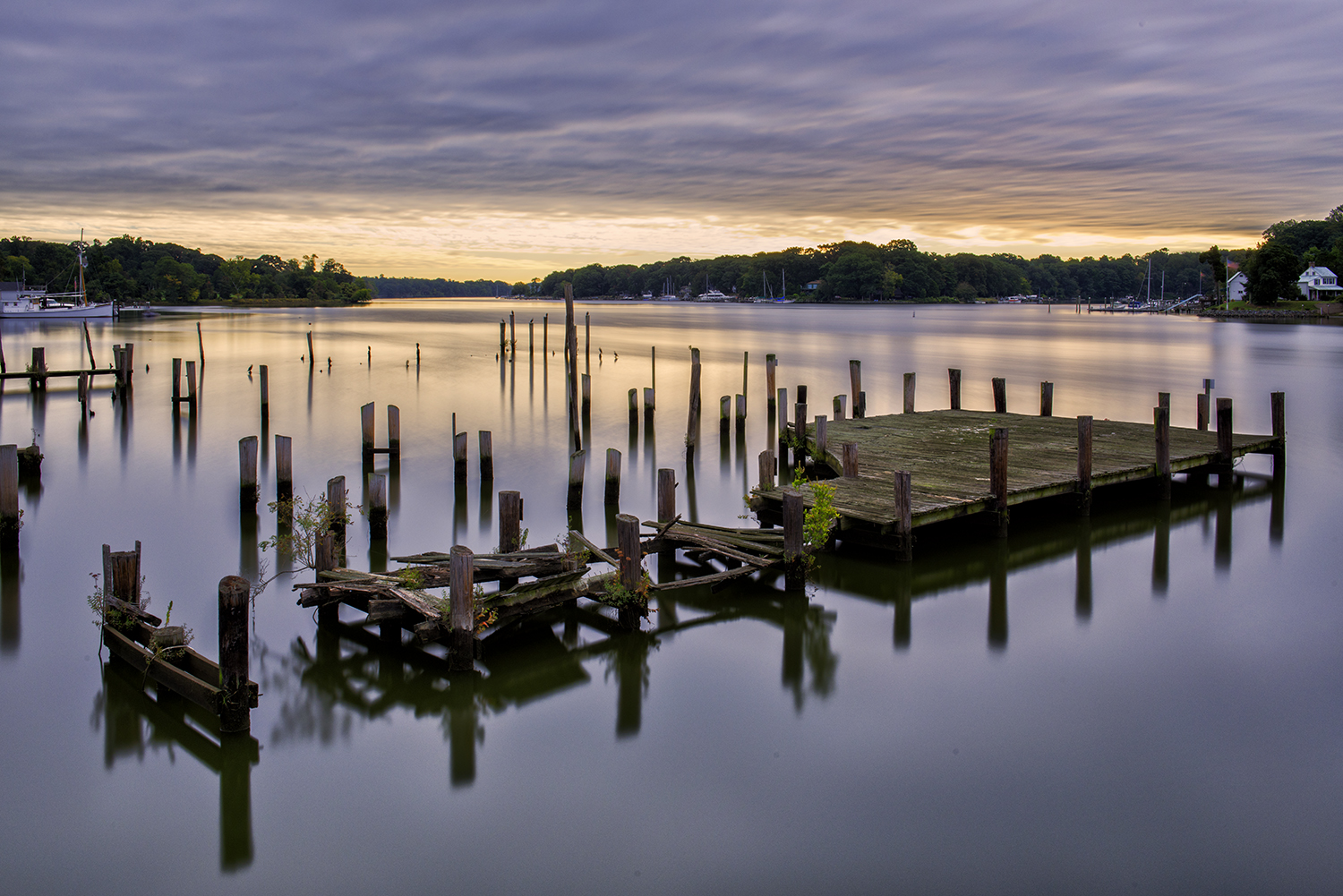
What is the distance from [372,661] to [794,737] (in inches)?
173

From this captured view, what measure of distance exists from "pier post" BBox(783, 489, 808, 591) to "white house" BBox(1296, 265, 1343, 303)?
114455 millimetres

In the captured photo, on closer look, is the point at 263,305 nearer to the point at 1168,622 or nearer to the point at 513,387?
the point at 513,387

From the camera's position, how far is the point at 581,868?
6.98m

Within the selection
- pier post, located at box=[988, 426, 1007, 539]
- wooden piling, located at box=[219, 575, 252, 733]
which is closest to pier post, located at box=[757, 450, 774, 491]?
pier post, located at box=[988, 426, 1007, 539]

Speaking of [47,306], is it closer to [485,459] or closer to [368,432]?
[368,432]

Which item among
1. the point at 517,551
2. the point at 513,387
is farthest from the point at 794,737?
the point at 513,387

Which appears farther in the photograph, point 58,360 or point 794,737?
point 58,360

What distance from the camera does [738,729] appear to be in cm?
907

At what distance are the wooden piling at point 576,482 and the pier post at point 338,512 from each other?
4.69 m

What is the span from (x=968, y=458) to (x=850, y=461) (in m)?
2.96

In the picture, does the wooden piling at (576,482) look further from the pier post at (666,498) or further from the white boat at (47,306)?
the white boat at (47,306)

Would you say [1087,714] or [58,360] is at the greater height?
[58,360]

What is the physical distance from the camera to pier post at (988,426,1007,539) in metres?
14.0

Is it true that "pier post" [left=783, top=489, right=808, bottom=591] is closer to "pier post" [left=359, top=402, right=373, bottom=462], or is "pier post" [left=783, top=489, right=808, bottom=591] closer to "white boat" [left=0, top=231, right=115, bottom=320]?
"pier post" [left=359, top=402, right=373, bottom=462]
